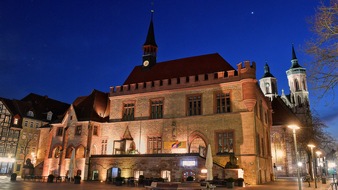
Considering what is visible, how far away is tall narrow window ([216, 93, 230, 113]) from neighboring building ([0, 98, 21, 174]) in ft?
146

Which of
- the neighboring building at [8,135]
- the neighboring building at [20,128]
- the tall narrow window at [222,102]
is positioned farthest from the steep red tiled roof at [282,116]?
the neighboring building at [8,135]

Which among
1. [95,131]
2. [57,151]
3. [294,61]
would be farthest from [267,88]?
[57,151]

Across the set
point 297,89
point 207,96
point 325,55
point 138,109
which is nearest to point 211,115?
point 207,96

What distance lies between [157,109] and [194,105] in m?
5.31

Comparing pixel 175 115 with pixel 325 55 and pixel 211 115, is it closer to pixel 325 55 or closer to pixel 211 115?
pixel 211 115

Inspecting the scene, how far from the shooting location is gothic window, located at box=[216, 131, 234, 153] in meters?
30.3

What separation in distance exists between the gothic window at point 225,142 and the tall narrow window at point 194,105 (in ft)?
13.3

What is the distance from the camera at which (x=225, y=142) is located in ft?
101

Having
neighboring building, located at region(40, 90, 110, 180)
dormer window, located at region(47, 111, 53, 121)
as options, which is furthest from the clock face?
dormer window, located at region(47, 111, 53, 121)

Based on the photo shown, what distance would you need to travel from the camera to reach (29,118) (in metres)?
58.6

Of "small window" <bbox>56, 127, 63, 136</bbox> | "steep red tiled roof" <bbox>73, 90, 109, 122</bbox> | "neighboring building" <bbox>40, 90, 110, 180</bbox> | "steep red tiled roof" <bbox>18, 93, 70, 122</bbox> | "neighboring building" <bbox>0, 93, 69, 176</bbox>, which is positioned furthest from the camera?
"steep red tiled roof" <bbox>18, 93, 70, 122</bbox>

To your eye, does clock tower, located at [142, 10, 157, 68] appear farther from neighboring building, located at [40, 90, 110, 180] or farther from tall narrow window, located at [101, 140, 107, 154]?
tall narrow window, located at [101, 140, 107, 154]

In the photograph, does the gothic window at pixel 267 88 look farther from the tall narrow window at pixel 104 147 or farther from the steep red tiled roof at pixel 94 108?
the tall narrow window at pixel 104 147

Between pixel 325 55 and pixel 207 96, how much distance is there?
71.4ft
